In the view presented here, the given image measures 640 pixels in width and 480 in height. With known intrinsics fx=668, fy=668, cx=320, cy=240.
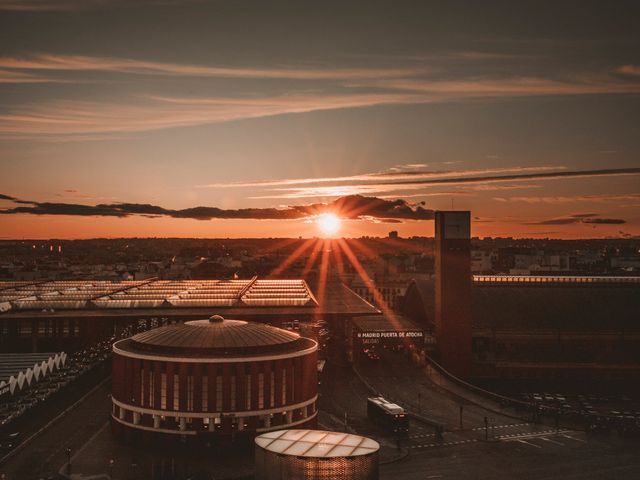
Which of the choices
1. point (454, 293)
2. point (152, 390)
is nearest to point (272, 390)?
point (152, 390)

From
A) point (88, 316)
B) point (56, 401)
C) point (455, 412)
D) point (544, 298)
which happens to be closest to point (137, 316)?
point (88, 316)

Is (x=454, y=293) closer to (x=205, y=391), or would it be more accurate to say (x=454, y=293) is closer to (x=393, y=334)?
(x=393, y=334)

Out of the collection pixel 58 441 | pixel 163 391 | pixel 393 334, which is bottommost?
pixel 58 441

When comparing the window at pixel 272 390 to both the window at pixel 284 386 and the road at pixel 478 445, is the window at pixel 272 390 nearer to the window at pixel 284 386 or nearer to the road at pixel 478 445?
the window at pixel 284 386

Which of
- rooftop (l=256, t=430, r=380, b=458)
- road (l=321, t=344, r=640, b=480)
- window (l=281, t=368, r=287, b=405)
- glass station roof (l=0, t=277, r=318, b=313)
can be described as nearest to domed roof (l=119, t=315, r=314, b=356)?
window (l=281, t=368, r=287, b=405)

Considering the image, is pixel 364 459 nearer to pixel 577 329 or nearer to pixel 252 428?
pixel 252 428

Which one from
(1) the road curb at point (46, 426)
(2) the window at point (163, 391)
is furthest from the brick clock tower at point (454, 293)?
(2) the window at point (163, 391)
